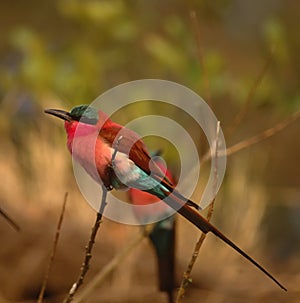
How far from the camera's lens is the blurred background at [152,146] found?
1989 mm

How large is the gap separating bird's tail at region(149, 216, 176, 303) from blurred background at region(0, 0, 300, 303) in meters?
0.39

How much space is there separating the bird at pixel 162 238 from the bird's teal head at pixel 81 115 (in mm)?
359

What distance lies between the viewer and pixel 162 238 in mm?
1240

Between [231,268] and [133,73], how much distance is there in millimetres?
1129

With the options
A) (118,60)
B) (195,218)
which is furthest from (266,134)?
(118,60)

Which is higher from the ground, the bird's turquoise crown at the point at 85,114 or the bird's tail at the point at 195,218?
the bird's turquoise crown at the point at 85,114

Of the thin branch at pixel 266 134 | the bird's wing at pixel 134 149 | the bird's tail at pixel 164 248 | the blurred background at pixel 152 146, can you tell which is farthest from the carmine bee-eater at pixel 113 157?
the blurred background at pixel 152 146

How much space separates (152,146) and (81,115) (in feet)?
4.74

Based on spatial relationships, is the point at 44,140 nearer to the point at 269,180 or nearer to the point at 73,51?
the point at 73,51

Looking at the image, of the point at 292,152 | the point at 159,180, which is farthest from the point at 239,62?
the point at 159,180

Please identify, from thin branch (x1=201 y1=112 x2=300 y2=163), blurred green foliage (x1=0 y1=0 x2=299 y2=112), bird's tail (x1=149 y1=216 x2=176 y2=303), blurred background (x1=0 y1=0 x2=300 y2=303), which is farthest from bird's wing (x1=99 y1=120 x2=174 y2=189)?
blurred green foliage (x1=0 y1=0 x2=299 y2=112)

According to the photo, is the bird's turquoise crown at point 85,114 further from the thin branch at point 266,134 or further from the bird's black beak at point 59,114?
the thin branch at point 266,134

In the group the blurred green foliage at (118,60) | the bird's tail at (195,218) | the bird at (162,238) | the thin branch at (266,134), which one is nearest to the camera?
the bird's tail at (195,218)

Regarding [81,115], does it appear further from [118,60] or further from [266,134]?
[118,60]
